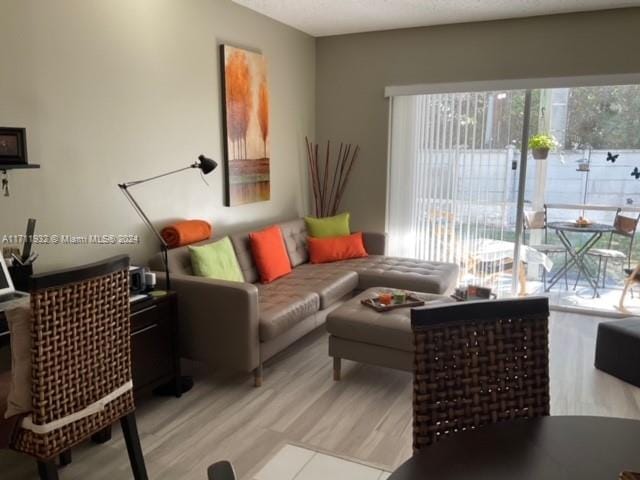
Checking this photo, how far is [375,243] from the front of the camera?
4988mm

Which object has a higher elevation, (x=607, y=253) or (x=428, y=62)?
(x=428, y=62)

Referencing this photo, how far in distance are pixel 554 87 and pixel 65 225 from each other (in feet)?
13.0

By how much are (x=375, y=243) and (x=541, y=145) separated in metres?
1.75

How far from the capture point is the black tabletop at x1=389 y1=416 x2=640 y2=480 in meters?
1.04

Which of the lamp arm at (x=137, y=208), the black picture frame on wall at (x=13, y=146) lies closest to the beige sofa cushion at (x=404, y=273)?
the lamp arm at (x=137, y=208)

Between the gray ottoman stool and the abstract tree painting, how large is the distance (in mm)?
2923

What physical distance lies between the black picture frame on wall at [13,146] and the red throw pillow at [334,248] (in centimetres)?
259

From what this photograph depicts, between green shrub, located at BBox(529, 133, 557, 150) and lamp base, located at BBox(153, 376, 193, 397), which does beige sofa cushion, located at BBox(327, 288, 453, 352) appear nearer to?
lamp base, located at BBox(153, 376, 193, 397)

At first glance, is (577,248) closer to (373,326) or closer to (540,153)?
(540,153)

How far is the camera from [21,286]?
2.52m

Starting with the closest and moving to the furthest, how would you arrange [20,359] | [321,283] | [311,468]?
[20,359], [311,468], [321,283]

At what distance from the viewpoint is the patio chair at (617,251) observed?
462 centimetres

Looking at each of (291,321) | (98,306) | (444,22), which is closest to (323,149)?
(444,22)

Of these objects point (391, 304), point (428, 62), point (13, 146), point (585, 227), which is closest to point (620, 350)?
point (391, 304)
